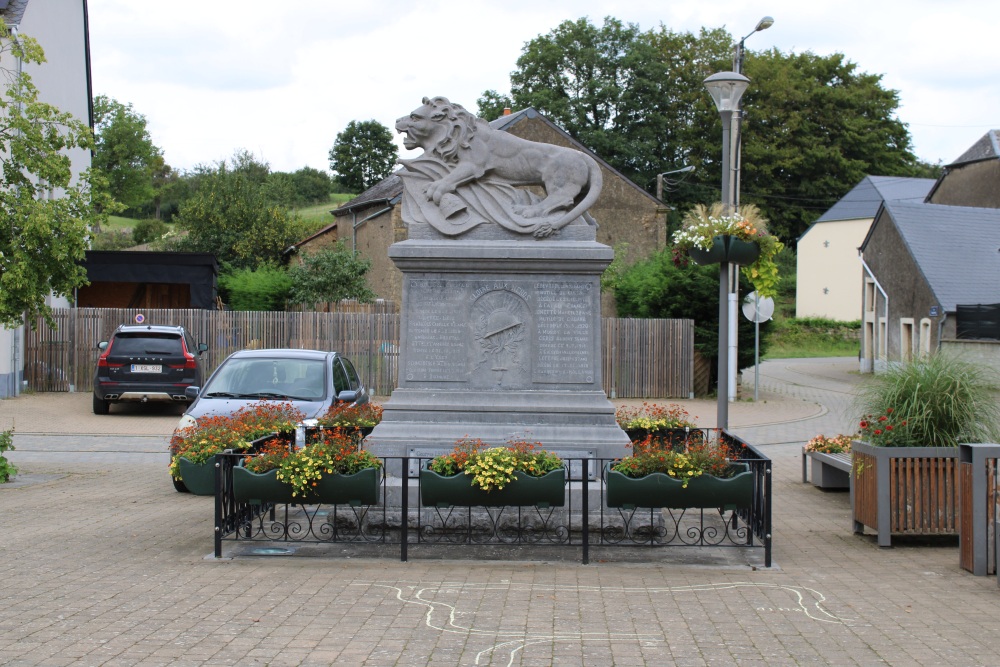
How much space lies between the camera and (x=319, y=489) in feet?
25.0

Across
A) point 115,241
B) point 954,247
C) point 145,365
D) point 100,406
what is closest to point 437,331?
point 145,365

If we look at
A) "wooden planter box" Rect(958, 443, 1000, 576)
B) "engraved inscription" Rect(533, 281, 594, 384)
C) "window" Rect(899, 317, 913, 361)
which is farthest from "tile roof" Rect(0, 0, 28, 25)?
"window" Rect(899, 317, 913, 361)

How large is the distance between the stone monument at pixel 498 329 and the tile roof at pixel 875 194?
42616mm

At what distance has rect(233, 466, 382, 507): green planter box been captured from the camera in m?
7.59

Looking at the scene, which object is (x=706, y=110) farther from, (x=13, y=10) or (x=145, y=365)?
(x=145, y=365)

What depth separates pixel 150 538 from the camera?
8.67 m

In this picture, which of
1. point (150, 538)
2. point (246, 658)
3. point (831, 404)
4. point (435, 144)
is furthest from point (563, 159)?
point (831, 404)

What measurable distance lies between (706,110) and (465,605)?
2045 inches

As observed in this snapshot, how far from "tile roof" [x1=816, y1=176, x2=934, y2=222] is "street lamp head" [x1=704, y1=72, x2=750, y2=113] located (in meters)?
37.0

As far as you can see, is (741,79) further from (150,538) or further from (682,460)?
(150,538)

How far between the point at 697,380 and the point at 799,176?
3353 cm

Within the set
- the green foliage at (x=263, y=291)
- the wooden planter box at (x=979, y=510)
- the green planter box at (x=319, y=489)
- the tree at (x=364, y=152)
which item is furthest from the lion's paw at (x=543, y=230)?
the tree at (x=364, y=152)

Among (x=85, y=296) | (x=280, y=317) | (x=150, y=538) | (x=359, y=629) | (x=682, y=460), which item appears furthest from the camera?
(x=85, y=296)

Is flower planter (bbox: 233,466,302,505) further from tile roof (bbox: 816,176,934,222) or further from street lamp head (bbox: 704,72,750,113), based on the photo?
tile roof (bbox: 816,176,934,222)
